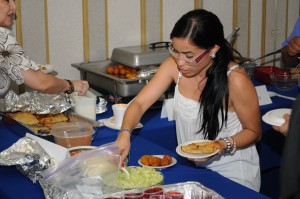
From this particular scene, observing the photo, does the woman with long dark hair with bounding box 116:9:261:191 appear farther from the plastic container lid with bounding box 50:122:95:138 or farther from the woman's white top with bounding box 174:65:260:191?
the plastic container lid with bounding box 50:122:95:138

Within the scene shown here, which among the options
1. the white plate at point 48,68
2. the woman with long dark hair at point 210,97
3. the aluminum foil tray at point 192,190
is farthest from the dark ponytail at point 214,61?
the white plate at point 48,68

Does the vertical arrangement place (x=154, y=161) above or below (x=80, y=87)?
below

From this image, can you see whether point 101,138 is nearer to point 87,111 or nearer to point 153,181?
point 87,111

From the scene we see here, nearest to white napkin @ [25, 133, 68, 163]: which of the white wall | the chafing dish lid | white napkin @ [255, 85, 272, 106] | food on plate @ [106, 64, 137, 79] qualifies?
food on plate @ [106, 64, 137, 79]

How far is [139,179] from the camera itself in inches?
57.0

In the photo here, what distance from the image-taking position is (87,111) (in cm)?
220

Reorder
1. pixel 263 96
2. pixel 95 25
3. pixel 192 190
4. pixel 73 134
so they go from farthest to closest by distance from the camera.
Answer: pixel 95 25 → pixel 263 96 → pixel 73 134 → pixel 192 190

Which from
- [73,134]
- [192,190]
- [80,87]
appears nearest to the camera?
[192,190]

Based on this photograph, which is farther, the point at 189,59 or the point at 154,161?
the point at 189,59

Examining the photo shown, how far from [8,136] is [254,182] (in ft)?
3.29

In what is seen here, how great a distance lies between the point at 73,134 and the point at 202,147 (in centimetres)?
47

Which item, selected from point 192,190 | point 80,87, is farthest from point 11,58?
point 192,190

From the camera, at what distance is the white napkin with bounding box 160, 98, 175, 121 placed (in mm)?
2268

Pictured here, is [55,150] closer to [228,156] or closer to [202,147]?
[202,147]
